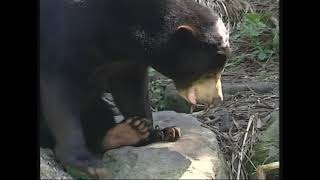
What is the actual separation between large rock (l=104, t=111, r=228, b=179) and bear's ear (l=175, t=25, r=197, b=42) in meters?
0.36

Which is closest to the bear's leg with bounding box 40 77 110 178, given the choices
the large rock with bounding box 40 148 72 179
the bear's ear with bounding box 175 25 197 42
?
the large rock with bounding box 40 148 72 179

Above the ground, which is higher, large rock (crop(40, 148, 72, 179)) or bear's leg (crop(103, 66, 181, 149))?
bear's leg (crop(103, 66, 181, 149))

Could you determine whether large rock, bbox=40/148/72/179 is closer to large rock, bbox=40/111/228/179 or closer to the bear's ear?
large rock, bbox=40/111/228/179

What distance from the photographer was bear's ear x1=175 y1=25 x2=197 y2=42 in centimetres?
370

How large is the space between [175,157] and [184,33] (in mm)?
585

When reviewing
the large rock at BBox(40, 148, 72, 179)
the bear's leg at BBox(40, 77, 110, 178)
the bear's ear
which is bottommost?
the large rock at BBox(40, 148, 72, 179)

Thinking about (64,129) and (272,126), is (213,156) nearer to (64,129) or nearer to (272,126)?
(272,126)

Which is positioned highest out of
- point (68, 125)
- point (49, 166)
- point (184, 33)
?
point (184, 33)

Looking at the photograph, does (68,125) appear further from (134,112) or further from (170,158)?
(170,158)

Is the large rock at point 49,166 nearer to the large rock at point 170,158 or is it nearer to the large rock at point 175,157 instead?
the large rock at point 170,158

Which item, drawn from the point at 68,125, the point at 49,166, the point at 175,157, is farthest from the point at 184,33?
the point at 49,166

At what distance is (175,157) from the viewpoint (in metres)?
3.66
